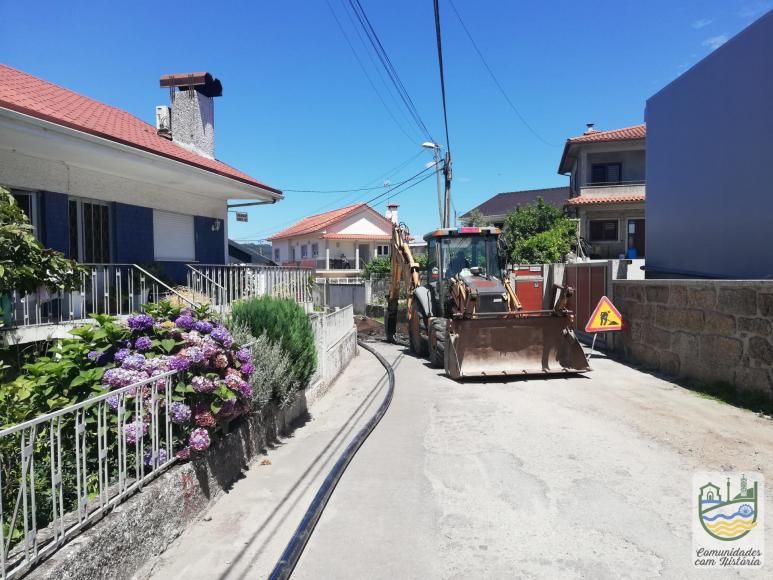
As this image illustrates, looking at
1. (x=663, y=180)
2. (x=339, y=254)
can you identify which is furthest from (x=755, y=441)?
(x=339, y=254)

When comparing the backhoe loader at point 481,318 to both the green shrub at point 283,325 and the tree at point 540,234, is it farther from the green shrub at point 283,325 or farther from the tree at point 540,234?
the tree at point 540,234

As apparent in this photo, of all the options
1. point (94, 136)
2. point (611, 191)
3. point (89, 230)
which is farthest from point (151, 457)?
point (611, 191)

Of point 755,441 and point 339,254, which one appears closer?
point 755,441

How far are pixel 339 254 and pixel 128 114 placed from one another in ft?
86.5

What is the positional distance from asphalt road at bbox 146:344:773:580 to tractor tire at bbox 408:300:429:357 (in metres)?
5.09

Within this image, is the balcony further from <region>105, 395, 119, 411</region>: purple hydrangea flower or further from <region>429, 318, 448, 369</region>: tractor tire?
<region>105, 395, 119, 411</region>: purple hydrangea flower

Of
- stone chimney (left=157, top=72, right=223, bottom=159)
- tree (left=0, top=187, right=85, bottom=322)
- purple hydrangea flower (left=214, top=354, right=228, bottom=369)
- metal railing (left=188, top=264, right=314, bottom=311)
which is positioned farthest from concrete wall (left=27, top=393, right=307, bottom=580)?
stone chimney (left=157, top=72, right=223, bottom=159)

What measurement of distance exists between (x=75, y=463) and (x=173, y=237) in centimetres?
802

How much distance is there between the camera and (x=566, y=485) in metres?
4.84

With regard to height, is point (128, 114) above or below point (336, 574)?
above

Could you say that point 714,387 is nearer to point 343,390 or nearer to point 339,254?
point 343,390

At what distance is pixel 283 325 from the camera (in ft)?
22.4

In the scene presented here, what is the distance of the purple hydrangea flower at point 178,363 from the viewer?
13.8ft

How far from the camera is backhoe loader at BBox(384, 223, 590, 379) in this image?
10172mm
